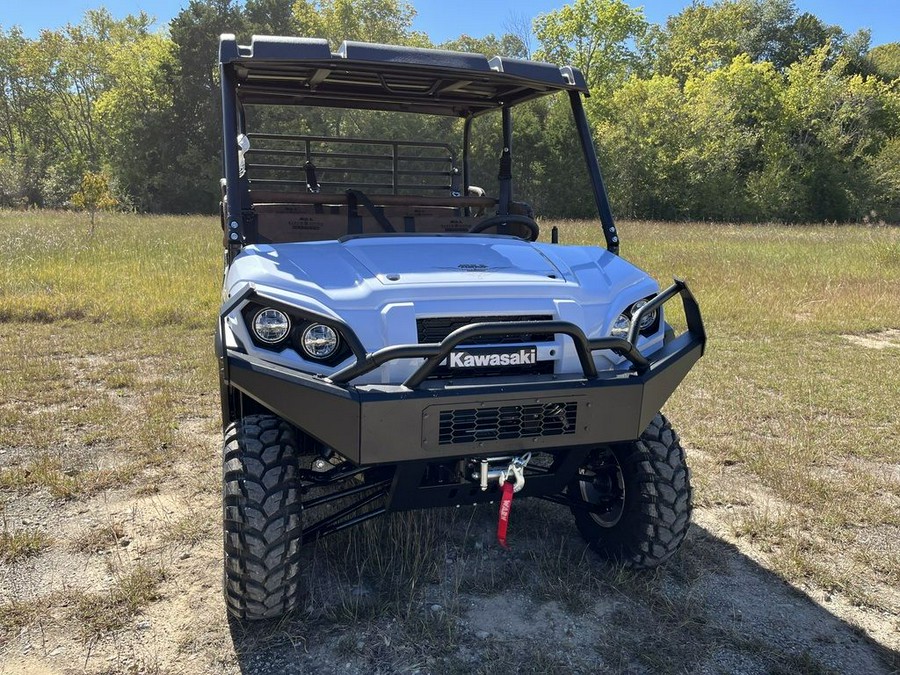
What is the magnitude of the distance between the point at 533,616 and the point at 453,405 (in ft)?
3.44

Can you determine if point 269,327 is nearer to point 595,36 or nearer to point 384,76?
point 384,76

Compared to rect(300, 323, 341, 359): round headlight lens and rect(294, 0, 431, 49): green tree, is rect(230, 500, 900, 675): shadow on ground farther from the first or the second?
rect(294, 0, 431, 49): green tree

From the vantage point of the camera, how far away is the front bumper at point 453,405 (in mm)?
2148

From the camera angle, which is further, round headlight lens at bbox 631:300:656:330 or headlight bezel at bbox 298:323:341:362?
round headlight lens at bbox 631:300:656:330

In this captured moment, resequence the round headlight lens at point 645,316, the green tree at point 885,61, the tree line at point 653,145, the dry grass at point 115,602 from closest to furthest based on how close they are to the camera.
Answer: the dry grass at point 115,602
the round headlight lens at point 645,316
the tree line at point 653,145
the green tree at point 885,61

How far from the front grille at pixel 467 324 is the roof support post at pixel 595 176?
3.36ft

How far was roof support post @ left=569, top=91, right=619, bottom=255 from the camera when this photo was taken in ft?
11.2

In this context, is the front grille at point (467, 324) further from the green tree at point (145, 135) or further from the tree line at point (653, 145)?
the green tree at point (145, 135)

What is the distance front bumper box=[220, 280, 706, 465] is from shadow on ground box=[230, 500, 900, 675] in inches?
30.0

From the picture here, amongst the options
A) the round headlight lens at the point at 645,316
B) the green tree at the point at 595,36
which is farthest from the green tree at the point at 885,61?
the round headlight lens at the point at 645,316

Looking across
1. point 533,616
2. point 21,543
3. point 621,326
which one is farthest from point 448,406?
point 21,543

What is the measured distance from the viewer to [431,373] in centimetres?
224

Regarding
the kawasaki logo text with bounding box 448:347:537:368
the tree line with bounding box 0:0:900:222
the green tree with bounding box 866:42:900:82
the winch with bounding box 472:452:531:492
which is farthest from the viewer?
the green tree with bounding box 866:42:900:82

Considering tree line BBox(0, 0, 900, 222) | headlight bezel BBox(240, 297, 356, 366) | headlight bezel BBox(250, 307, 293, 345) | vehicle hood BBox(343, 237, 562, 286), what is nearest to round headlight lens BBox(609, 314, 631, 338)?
vehicle hood BBox(343, 237, 562, 286)
